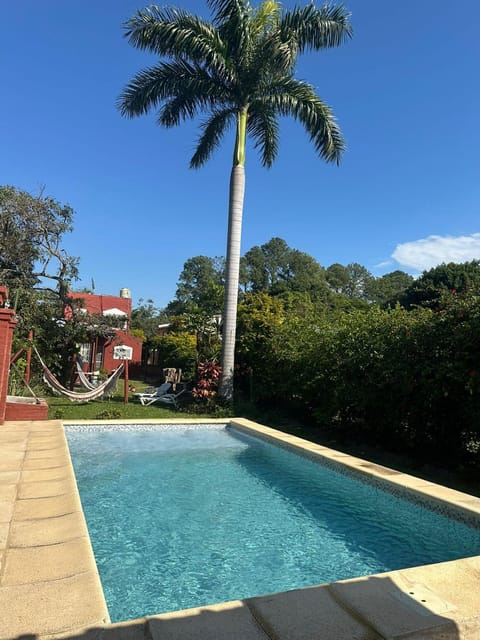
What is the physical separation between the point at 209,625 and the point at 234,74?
514 inches

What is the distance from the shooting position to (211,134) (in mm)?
13859

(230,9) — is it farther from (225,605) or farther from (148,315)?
(148,315)

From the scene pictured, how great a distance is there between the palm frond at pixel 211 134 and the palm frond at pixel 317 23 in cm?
268

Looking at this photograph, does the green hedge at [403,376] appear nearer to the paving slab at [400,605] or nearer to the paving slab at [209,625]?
the paving slab at [400,605]

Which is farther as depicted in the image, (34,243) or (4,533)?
(34,243)

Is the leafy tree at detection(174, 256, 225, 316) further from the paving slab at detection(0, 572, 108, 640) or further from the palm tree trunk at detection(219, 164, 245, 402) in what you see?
the paving slab at detection(0, 572, 108, 640)

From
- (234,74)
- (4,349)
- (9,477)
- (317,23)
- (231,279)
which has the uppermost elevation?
(317,23)

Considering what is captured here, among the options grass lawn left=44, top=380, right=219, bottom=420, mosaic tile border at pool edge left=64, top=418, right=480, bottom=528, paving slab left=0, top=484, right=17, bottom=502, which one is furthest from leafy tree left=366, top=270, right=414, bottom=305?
paving slab left=0, top=484, right=17, bottom=502

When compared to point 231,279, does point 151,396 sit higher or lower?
lower

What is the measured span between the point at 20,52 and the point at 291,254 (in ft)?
163

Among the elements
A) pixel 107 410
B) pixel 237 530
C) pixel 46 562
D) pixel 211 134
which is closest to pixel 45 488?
pixel 46 562

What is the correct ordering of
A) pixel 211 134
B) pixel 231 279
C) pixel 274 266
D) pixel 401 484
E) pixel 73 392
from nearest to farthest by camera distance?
pixel 401 484, pixel 73 392, pixel 231 279, pixel 211 134, pixel 274 266

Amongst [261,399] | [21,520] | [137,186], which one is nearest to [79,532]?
[21,520]

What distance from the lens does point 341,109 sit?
43.1 ft
